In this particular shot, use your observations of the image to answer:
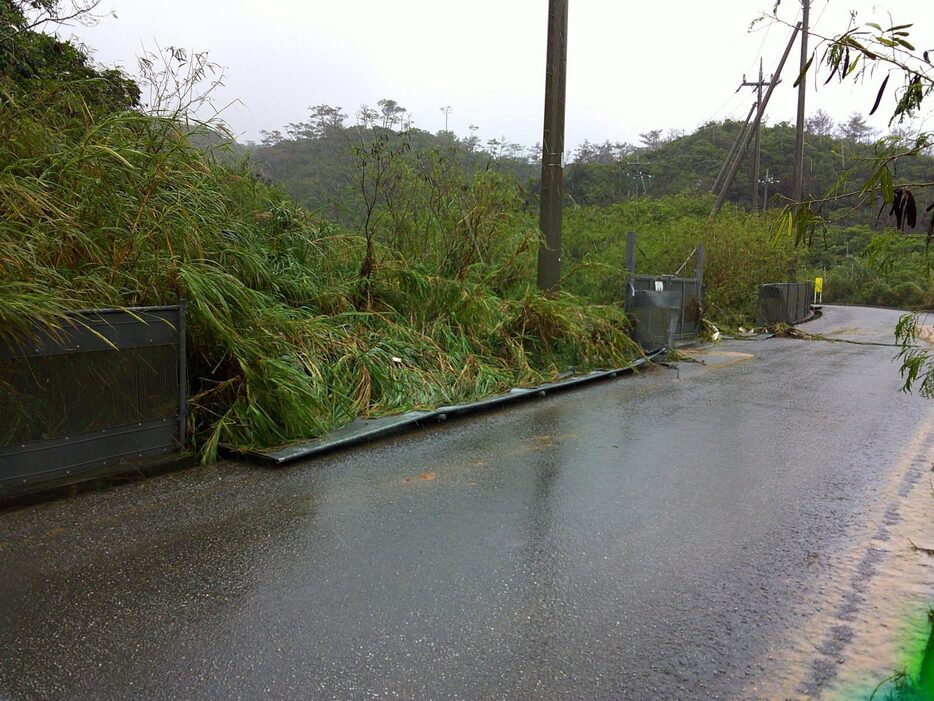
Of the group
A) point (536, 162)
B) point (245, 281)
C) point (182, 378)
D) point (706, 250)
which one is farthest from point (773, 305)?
point (182, 378)

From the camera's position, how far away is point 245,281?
22.5 ft

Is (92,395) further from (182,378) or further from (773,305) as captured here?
(773,305)

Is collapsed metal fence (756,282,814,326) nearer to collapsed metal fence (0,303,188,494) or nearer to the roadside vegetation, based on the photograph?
the roadside vegetation

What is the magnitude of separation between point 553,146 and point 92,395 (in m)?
8.07

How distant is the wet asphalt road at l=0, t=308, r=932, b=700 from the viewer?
2.70m

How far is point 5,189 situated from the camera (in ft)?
16.6

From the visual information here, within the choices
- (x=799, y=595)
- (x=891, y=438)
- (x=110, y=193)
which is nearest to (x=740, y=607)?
(x=799, y=595)

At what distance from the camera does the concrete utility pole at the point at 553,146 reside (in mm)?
10859

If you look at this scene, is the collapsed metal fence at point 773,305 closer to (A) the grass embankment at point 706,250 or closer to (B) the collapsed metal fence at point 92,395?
(A) the grass embankment at point 706,250

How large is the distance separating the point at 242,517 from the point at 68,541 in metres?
0.92

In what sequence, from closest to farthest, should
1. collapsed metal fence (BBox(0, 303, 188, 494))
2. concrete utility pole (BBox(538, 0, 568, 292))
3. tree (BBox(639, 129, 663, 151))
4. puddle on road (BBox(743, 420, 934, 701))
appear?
1. puddle on road (BBox(743, 420, 934, 701))
2. collapsed metal fence (BBox(0, 303, 188, 494))
3. concrete utility pole (BBox(538, 0, 568, 292))
4. tree (BBox(639, 129, 663, 151))

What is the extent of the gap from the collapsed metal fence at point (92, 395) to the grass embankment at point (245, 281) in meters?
0.23

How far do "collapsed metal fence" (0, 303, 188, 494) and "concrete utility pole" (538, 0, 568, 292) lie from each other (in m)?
6.62

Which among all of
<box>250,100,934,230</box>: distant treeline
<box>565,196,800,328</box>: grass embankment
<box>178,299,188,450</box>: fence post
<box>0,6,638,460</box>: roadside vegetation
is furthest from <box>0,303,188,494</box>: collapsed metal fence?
<box>565,196,800,328</box>: grass embankment
